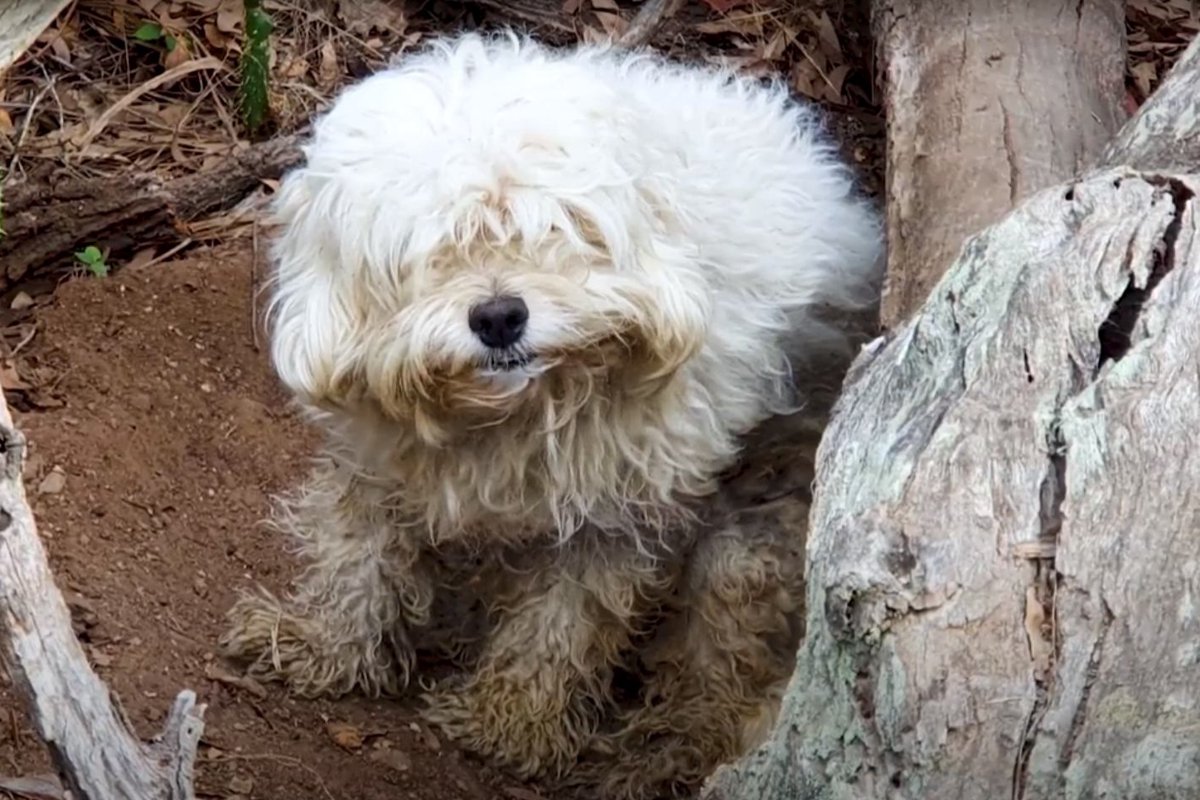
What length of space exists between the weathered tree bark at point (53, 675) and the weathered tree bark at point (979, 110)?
1726mm

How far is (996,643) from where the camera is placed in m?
2.69

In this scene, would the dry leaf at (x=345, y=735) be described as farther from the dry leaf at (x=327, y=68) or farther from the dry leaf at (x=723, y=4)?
the dry leaf at (x=723, y=4)

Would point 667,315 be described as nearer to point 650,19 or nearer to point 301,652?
point 301,652

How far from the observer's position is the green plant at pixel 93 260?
5.42 metres

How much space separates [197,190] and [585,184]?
2.35 metres

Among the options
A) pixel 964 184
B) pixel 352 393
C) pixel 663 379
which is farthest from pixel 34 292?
pixel 964 184

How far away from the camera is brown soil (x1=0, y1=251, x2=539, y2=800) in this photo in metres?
4.31

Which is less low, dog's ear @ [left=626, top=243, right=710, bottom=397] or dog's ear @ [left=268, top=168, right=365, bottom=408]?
dog's ear @ [left=626, top=243, right=710, bottom=397]

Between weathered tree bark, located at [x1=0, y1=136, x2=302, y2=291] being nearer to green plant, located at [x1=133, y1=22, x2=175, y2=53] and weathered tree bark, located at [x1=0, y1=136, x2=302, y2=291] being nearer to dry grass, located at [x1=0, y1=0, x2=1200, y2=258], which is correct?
dry grass, located at [x1=0, y1=0, x2=1200, y2=258]

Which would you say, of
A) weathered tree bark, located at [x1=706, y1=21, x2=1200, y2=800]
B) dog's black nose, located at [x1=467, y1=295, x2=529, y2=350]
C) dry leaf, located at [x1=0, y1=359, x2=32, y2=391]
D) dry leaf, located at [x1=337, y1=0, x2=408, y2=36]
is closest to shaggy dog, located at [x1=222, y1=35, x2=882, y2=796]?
dog's black nose, located at [x1=467, y1=295, x2=529, y2=350]

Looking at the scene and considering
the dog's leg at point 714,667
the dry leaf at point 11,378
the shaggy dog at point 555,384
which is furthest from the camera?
the dry leaf at point 11,378

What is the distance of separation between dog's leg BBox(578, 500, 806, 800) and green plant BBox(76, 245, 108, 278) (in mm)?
1978

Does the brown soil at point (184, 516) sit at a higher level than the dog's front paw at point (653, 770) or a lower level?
lower

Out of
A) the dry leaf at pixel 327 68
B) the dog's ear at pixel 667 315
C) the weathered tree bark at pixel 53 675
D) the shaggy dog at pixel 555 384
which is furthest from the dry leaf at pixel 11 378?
the weathered tree bark at pixel 53 675
